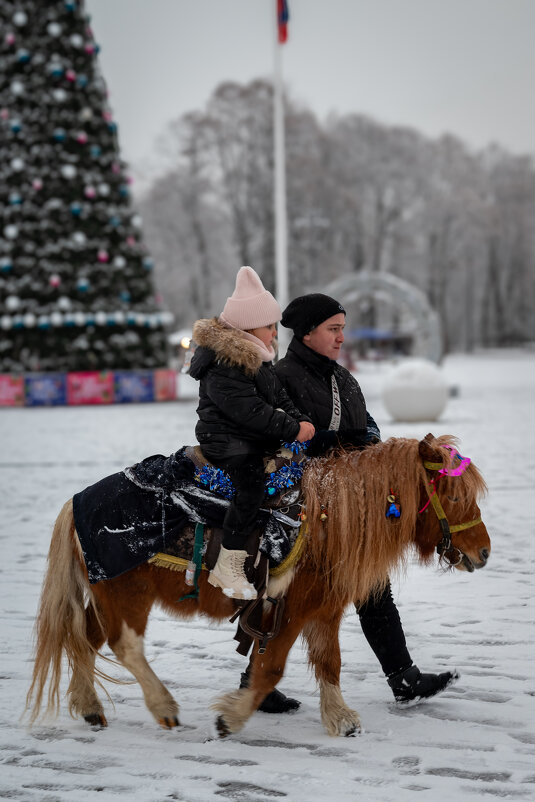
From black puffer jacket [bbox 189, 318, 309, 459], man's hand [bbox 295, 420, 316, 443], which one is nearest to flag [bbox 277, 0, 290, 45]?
black puffer jacket [bbox 189, 318, 309, 459]

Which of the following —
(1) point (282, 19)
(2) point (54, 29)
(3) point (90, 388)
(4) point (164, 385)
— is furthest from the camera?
(4) point (164, 385)

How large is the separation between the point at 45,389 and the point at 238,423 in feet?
62.4

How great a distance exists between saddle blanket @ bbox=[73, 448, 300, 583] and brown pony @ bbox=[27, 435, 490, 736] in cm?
9

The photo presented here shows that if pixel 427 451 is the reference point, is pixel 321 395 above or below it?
above

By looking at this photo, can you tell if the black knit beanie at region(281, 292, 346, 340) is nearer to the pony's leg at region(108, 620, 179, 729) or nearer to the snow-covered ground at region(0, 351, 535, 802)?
the pony's leg at region(108, 620, 179, 729)

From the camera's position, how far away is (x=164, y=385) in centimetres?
2253

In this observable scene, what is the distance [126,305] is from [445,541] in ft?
63.2

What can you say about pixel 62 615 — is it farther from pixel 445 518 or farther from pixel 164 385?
pixel 164 385

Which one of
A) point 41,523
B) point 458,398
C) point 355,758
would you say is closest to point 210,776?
point 355,758

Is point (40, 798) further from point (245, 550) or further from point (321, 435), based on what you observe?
point (321, 435)

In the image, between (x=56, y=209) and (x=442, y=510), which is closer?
(x=442, y=510)

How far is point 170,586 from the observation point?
3441 millimetres

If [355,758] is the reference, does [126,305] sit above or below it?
above

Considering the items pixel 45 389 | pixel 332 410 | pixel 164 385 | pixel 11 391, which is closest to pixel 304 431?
pixel 332 410
